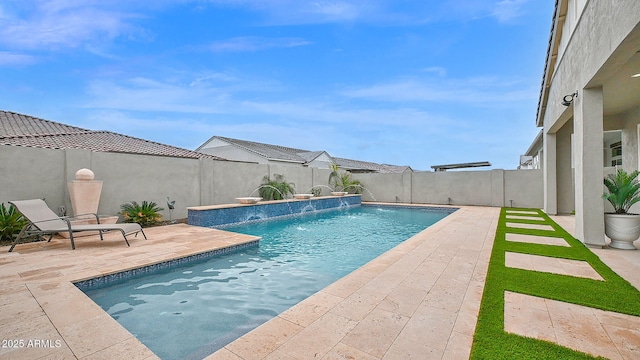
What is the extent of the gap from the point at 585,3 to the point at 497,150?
22939mm

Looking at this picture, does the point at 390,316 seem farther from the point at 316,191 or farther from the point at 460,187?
the point at 460,187

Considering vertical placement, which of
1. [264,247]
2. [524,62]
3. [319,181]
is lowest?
[264,247]

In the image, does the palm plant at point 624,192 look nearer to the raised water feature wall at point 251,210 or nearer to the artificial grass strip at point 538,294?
the artificial grass strip at point 538,294

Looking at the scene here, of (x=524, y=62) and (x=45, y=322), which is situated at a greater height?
(x=524, y=62)

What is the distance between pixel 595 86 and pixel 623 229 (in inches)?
108

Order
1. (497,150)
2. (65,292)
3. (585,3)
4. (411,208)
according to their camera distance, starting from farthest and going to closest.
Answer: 1. (497,150)
2. (411,208)
3. (585,3)
4. (65,292)

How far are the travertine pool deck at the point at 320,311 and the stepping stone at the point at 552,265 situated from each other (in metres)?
0.36

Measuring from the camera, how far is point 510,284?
3.56 meters

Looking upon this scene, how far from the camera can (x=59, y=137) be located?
9.24m

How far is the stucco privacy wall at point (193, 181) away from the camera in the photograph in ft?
22.1

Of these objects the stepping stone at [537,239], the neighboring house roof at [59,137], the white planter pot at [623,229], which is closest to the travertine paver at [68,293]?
the neighboring house roof at [59,137]

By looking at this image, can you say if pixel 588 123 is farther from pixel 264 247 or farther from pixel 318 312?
pixel 264 247

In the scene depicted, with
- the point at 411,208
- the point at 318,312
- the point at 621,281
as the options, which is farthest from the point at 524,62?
the point at 318,312

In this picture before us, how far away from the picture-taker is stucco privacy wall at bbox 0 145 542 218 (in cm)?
674
